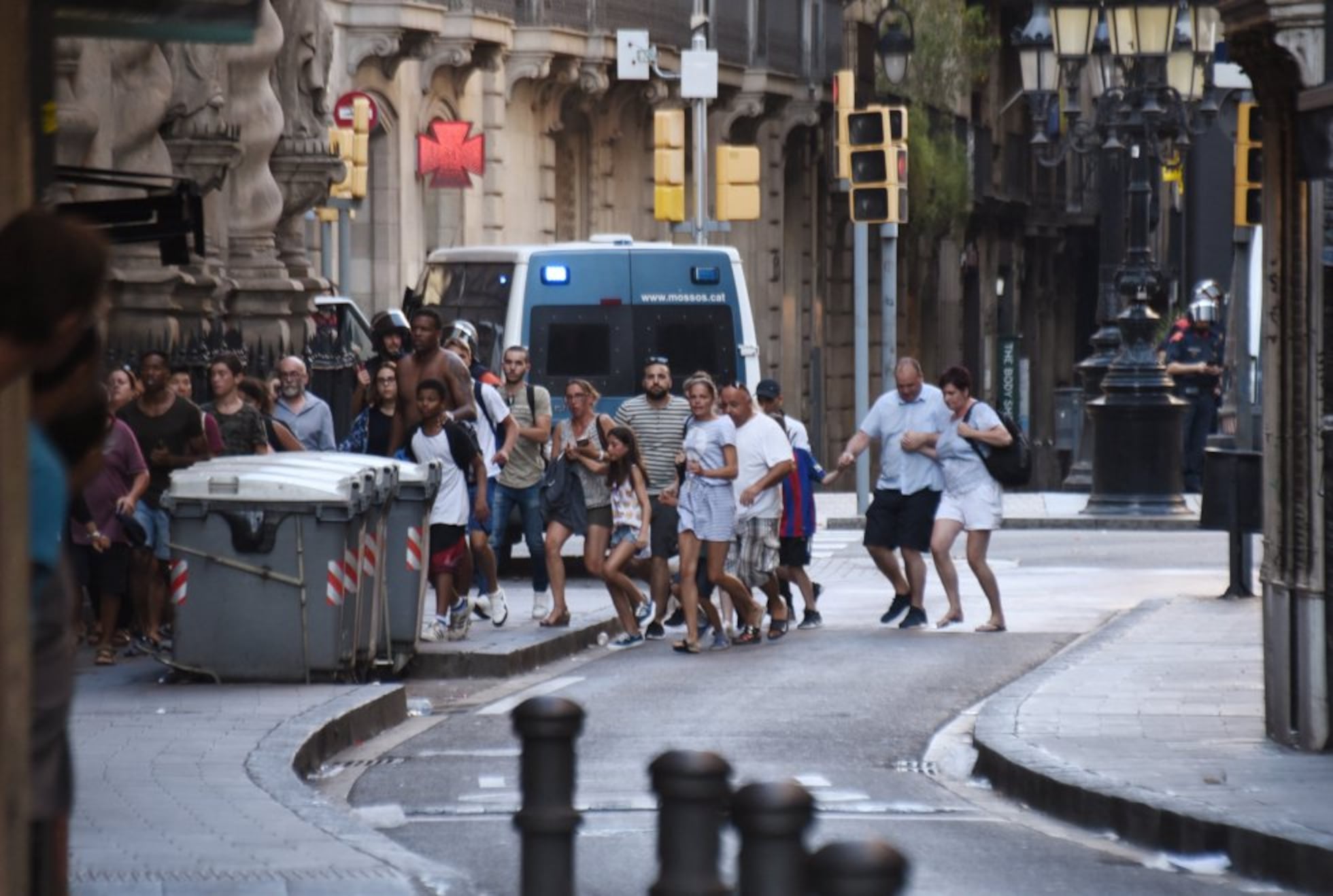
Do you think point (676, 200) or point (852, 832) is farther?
point (676, 200)

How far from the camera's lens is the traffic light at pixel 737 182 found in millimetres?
33938

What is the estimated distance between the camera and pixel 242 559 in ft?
49.5

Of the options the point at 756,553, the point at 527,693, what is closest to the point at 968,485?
the point at 756,553

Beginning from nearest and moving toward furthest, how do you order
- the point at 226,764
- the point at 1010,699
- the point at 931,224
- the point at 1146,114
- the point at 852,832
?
the point at 852,832 → the point at 226,764 → the point at 1010,699 → the point at 1146,114 → the point at 931,224

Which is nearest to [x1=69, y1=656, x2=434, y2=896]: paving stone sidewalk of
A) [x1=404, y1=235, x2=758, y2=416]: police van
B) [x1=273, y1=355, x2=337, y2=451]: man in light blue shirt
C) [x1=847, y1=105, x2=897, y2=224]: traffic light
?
[x1=273, y1=355, x2=337, y2=451]: man in light blue shirt

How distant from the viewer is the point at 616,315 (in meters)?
24.9

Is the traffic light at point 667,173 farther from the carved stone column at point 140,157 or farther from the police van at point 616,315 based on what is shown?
the carved stone column at point 140,157

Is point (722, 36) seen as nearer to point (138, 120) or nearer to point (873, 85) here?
point (873, 85)

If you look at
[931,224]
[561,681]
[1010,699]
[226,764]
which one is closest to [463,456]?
[561,681]

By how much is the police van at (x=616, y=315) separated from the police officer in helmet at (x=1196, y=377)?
9.76m

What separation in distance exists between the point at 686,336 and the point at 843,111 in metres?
7.18

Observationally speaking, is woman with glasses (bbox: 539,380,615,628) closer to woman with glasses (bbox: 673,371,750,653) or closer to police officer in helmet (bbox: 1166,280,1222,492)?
woman with glasses (bbox: 673,371,750,653)

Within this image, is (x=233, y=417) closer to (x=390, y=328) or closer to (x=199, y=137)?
(x=390, y=328)

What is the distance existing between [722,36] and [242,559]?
33900 mm
